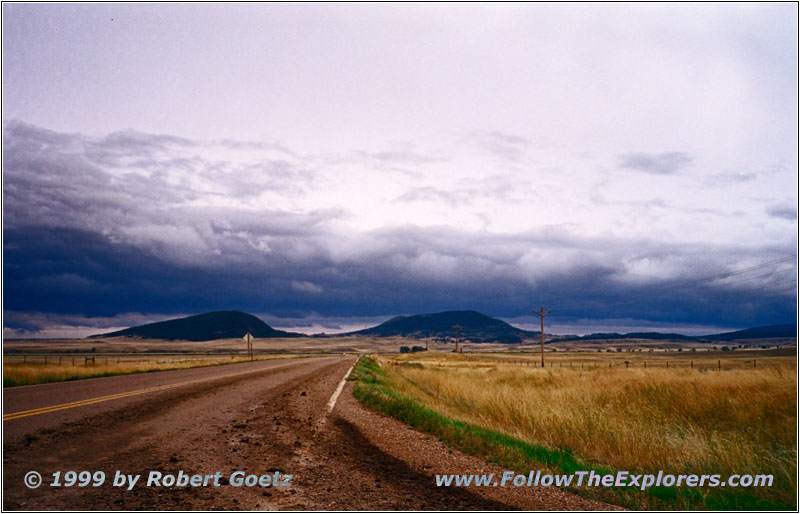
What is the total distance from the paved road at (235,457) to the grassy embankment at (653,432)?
920 mm

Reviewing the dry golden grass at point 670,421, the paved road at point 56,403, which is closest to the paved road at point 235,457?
the paved road at point 56,403

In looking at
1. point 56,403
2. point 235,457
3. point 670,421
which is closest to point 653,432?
point 670,421

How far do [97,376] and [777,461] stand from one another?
95.7 feet

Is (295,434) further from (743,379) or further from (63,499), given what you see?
(743,379)

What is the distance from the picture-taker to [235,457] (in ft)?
27.5

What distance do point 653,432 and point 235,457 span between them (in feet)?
34.1

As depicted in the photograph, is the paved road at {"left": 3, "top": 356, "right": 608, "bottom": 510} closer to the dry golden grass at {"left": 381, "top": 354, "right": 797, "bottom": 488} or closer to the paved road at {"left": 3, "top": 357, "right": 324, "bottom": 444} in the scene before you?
the paved road at {"left": 3, "top": 357, "right": 324, "bottom": 444}

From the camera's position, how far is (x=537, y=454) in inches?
375

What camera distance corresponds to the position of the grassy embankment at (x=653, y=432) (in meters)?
7.67

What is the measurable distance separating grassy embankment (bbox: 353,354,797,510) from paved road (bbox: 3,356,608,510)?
92 centimetres

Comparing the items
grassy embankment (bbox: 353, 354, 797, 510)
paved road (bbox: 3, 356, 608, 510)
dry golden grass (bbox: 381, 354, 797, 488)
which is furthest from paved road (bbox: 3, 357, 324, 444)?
dry golden grass (bbox: 381, 354, 797, 488)

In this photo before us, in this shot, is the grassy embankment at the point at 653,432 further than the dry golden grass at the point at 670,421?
No

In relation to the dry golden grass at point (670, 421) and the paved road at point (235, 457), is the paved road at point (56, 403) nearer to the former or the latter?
the paved road at point (235, 457)

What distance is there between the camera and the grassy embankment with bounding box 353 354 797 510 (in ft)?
25.2
